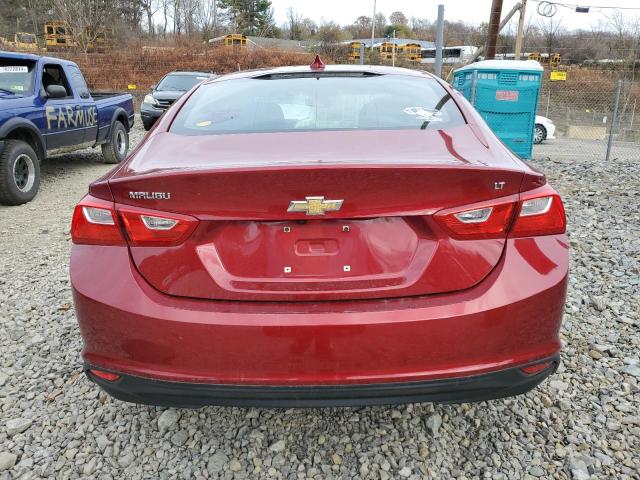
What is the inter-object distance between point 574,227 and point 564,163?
5.00m

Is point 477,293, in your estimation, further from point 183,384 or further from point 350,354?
point 183,384

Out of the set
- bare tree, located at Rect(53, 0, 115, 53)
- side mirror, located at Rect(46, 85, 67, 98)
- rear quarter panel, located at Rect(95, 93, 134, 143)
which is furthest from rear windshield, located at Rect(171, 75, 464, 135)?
bare tree, located at Rect(53, 0, 115, 53)

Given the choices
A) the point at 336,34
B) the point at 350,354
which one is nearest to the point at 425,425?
the point at 350,354

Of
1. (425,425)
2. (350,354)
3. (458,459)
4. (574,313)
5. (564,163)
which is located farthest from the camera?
(564,163)

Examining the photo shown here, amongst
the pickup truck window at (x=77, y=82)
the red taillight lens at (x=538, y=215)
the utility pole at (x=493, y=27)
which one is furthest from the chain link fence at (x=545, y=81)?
the red taillight lens at (x=538, y=215)

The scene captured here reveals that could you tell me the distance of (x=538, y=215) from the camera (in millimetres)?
1811

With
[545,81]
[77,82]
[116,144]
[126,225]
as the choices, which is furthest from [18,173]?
[545,81]

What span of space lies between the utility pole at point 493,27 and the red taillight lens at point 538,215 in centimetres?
1538

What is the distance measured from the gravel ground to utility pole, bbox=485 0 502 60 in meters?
14.2

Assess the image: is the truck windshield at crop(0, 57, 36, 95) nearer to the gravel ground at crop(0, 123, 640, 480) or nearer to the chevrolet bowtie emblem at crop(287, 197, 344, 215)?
the gravel ground at crop(0, 123, 640, 480)

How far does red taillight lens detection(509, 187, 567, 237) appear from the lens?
1782 mm

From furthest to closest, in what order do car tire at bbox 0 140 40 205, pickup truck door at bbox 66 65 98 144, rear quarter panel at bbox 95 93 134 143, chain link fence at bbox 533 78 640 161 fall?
1. chain link fence at bbox 533 78 640 161
2. rear quarter panel at bbox 95 93 134 143
3. pickup truck door at bbox 66 65 98 144
4. car tire at bbox 0 140 40 205

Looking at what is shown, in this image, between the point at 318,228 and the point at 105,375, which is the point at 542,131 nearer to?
the point at 318,228

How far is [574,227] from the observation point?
530 centimetres
